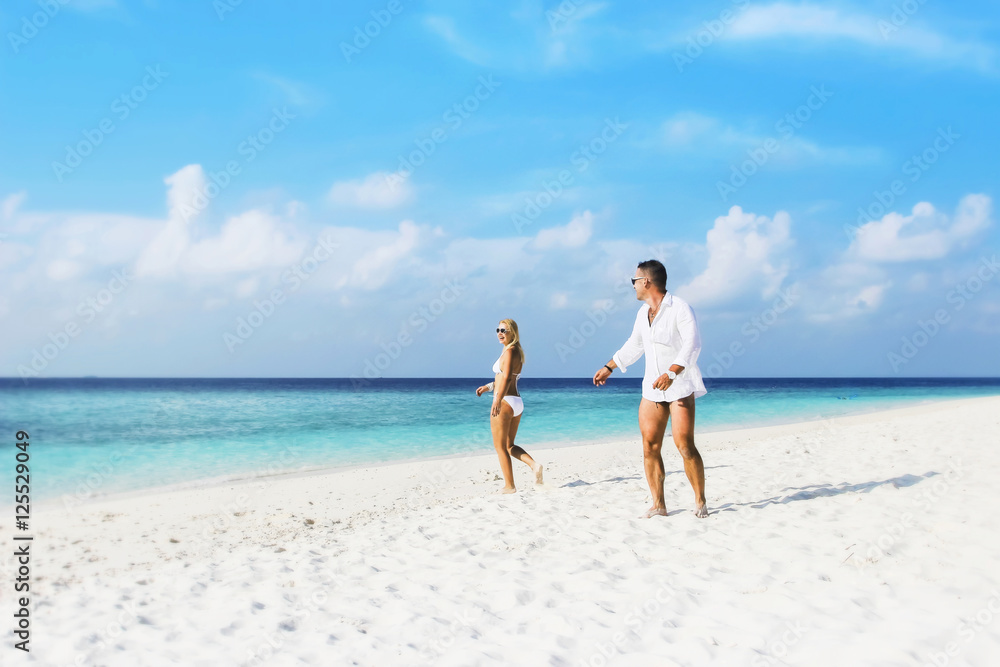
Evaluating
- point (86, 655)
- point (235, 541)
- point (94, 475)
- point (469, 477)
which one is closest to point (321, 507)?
point (235, 541)

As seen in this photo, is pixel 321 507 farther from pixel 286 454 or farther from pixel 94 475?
pixel 286 454

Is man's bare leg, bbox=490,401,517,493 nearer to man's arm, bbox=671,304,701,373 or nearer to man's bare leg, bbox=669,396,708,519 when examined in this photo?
man's bare leg, bbox=669,396,708,519

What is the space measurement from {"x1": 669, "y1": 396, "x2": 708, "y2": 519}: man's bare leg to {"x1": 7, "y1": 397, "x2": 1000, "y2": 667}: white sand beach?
0.64 feet

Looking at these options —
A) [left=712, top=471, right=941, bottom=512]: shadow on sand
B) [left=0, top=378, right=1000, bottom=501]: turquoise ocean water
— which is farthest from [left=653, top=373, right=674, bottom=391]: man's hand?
[left=0, top=378, right=1000, bottom=501]: turquoise ocean water

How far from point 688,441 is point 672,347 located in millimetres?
820

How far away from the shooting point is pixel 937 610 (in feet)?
10.6

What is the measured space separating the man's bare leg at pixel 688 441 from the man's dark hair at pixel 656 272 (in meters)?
1.02

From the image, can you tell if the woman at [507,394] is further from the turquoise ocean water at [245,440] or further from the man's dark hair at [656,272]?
the turquoise ocean water at [245,440]

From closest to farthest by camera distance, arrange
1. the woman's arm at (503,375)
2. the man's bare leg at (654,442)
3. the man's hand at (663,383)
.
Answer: the man's hand at (663,383), the man's bare leg at (654,442), the woman's arm at (503,375)

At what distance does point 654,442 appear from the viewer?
17.9 feet

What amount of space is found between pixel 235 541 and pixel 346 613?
3211 millimetres

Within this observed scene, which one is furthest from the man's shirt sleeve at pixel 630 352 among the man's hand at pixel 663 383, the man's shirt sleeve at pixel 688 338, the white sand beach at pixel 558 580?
the white sand beach at pixel 558 580

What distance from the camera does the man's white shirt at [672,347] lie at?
5.22 metres

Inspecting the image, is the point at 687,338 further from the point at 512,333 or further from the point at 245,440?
the point at 245,440
